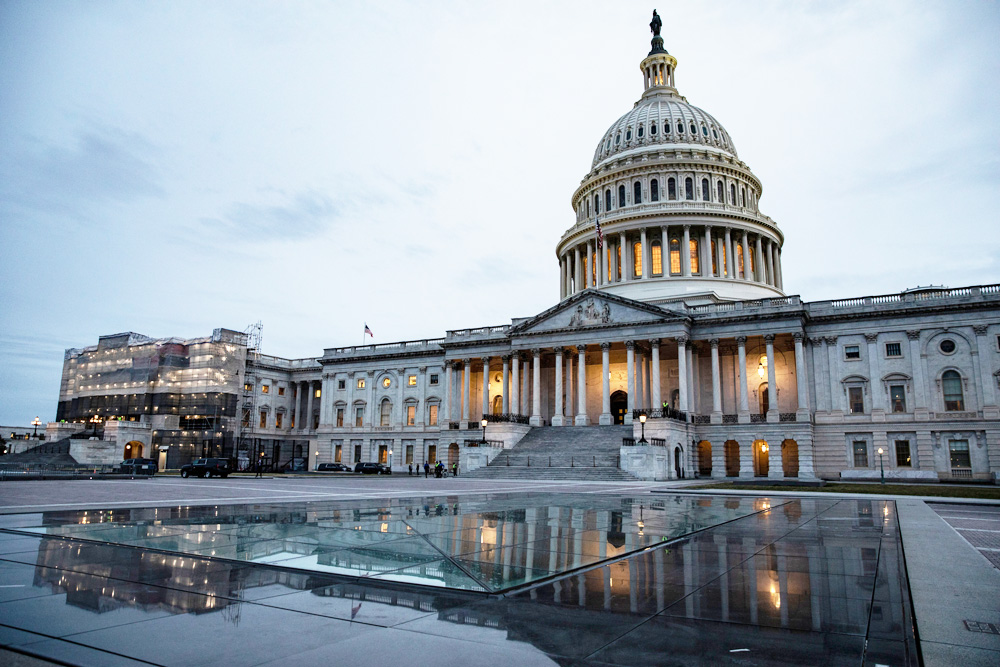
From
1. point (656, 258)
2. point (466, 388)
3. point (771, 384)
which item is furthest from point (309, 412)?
point (771, 384)

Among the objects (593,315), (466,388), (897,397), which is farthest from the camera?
(466,388)

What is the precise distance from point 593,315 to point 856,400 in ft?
78.7

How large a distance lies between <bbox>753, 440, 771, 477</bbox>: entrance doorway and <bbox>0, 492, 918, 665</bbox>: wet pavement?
50387 mm

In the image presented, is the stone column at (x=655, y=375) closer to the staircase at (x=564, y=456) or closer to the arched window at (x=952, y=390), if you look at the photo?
the staircase at (x=564, y=456)

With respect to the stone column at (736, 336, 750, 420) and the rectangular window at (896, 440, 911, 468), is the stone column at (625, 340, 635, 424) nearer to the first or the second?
the stone column at (736, 336, 750, 420)

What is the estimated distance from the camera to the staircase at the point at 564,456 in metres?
48.1

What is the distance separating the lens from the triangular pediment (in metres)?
62.4

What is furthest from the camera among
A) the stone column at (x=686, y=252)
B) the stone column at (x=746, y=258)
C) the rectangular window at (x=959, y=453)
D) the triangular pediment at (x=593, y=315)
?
the stone column at (x=746, y=258)

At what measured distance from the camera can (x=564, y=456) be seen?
2124 inches

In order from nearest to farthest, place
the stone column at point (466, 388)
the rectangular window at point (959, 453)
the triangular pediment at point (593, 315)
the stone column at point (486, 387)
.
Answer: the rectangular window at point (959, 453) → the triangular pediment at point (593, 315) → the stone column at point (486, 387) → the stone column at point (466, 388)

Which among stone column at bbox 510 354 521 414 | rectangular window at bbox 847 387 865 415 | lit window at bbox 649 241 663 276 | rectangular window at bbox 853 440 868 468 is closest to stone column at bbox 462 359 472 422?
stone column at bbox 510 354 521 414

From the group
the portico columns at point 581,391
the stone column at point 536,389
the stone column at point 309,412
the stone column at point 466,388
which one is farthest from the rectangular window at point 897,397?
A: the stone column at point 309,412

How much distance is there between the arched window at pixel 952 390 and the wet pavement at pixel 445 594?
2015 inches

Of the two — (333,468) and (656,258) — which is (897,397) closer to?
(656,258)
